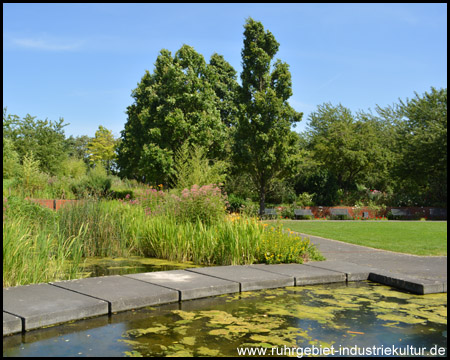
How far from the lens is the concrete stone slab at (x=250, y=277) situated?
5906 mm

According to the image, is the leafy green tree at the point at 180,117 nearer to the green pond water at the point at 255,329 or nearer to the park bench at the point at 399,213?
the park bench at the point at 399,213

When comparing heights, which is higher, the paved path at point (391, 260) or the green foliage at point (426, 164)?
the green foliage at point (426, 164)

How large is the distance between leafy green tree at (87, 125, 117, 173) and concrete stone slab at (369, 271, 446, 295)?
190 feet

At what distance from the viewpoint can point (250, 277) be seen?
20.2 ft

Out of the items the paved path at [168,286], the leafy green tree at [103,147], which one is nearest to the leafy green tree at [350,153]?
the paved path at [168,286]

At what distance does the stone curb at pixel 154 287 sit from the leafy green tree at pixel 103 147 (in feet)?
188

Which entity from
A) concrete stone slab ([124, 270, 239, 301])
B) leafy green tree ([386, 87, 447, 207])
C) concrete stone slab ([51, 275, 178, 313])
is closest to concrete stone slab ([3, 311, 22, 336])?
concrete stone slab ([51, 275, 178, 313])

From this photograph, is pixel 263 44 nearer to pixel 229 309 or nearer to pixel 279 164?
pixel 279 164

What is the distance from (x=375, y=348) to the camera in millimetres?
3789

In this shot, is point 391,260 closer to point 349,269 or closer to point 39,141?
point 349,269

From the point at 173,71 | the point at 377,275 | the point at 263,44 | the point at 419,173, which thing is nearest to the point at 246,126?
the point at 263,44

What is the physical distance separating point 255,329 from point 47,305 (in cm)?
197

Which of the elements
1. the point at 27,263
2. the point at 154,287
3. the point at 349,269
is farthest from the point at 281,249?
the point at 27,263

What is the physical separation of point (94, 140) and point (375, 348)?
67215 mm
